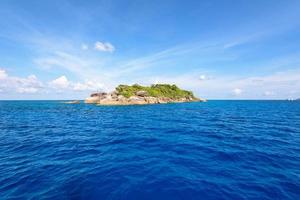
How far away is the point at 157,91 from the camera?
376 ft

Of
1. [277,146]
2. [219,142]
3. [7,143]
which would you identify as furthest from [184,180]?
[7,143]

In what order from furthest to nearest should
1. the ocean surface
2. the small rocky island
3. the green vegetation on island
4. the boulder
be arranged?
the boulder < the green vegetation on island < the small rocky island < the ocean surface

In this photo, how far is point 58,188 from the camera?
23.5 ft

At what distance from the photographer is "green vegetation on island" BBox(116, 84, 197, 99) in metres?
92.8

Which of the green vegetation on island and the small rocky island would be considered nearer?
the small rocky island

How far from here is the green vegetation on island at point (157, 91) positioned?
92844 millimetres

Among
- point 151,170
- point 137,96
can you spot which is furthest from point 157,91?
point 151,170

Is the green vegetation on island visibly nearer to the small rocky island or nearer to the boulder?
the small rocky island

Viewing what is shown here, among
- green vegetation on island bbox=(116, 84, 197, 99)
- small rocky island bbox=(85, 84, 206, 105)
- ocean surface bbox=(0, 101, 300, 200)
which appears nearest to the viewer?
ocean surface bbox=(0, 101, 300, 200)

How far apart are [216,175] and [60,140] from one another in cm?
1484

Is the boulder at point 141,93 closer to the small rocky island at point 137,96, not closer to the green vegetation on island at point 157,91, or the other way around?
the small rocky island at point 137,96

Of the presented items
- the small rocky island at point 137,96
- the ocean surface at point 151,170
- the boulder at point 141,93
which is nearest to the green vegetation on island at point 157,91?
the small rocky island at point 137,96

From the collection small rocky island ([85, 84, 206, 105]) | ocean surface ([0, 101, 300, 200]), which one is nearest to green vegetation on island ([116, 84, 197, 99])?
small rocky island ([85, 84, 206, 105])

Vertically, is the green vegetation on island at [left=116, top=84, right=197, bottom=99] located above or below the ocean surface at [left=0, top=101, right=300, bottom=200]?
above
